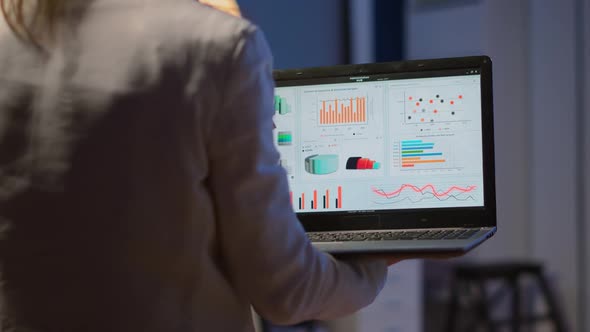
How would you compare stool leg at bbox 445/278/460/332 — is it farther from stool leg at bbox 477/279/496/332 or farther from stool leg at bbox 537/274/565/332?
stool leg at bbox 537/274/565/332

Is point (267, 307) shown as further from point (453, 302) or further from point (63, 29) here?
point (453, 302)

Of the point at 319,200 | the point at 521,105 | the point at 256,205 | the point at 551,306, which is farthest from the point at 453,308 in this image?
the point at 256,205

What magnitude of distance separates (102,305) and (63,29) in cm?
32

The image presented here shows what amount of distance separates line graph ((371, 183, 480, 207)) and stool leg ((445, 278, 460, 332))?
292 centimetres

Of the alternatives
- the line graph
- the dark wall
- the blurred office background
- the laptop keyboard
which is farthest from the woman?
the blurred office background

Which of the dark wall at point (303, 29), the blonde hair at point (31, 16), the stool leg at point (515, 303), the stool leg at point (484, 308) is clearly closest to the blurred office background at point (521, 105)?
the dark wall at point (303, 29)

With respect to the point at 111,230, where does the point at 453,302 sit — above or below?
below

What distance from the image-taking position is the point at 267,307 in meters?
0.92

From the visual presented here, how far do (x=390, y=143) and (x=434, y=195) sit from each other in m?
0.12

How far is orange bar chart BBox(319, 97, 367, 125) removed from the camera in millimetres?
1446

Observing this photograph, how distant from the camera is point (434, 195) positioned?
1.41 m

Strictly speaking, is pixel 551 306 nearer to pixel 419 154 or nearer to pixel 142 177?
pixel 419 154

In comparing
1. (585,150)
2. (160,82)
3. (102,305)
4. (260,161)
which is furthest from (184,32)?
(585,150)

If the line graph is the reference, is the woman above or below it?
above
